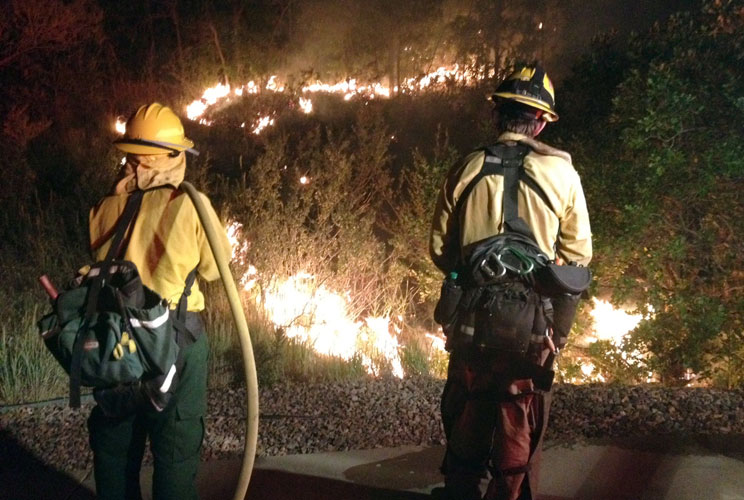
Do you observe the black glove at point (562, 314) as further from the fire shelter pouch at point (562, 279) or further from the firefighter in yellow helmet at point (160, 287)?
the firefighter in yellow helmet at point (160, 287)

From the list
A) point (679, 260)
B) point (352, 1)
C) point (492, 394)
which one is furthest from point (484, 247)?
point (352, 1)

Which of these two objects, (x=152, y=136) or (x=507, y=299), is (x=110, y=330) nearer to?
(x=152, y=136)

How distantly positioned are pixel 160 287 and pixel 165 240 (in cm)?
19

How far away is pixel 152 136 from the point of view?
3.20 m

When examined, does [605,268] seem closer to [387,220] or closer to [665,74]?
[665,74]

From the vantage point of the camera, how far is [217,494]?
424cm

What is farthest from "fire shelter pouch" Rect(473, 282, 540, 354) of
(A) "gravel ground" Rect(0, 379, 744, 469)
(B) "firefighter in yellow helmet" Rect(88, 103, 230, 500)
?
(A) "gravel ground" Rect(0, 379, 744, 469)

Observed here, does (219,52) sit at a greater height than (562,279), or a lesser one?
greater

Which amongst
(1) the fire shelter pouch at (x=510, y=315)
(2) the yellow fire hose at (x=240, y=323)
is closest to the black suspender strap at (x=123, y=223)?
(2) the yellow fire hose at (x=240, y=323)

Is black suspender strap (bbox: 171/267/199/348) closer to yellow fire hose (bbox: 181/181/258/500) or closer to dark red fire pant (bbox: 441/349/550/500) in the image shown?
yellow fire hose (bbox: 181/181/258/500)

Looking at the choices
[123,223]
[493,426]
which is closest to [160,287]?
[123,223]

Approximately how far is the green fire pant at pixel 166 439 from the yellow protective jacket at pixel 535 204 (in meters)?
1.25

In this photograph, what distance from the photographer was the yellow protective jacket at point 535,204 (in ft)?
A: 11.2

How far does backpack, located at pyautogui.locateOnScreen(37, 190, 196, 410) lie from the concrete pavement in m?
1.48
